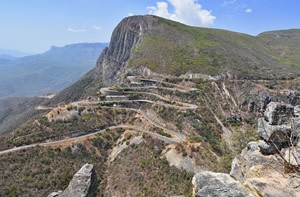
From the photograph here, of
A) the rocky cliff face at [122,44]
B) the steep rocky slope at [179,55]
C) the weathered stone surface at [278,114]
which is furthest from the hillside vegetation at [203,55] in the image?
the weathered stone surface at [278,114]

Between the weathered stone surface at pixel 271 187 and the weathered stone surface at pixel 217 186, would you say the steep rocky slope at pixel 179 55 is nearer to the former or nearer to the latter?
the weathered stone surface at pixel 217 186

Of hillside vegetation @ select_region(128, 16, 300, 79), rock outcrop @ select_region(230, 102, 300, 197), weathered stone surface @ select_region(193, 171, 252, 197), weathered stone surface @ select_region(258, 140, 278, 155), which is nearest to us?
rock outcrop @ select_region(230, 102, 300, 197)

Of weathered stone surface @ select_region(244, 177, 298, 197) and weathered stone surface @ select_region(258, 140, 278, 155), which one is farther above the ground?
weathered stone surface @ select_region(244, 177, 298, 197)

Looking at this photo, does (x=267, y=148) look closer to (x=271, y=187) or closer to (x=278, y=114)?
(x=278, y=114)

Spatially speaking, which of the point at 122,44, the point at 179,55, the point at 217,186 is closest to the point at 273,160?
the point at 217,186

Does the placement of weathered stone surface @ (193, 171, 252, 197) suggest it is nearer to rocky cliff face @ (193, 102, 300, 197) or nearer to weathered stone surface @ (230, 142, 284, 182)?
rocky cliff face @ (193, 102, 300, 197)

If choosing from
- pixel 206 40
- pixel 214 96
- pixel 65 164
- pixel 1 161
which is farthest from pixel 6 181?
pixel 206 40

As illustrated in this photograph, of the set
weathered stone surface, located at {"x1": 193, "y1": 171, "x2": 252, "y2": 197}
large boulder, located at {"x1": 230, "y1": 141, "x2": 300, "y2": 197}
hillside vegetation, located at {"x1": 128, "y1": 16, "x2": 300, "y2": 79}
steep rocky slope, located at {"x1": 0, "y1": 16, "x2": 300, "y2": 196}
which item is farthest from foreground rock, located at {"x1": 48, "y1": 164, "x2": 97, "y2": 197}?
hillside vegetation, located at {"x1": 128, "y1": 16, "x2": 300, "y2": 79}
